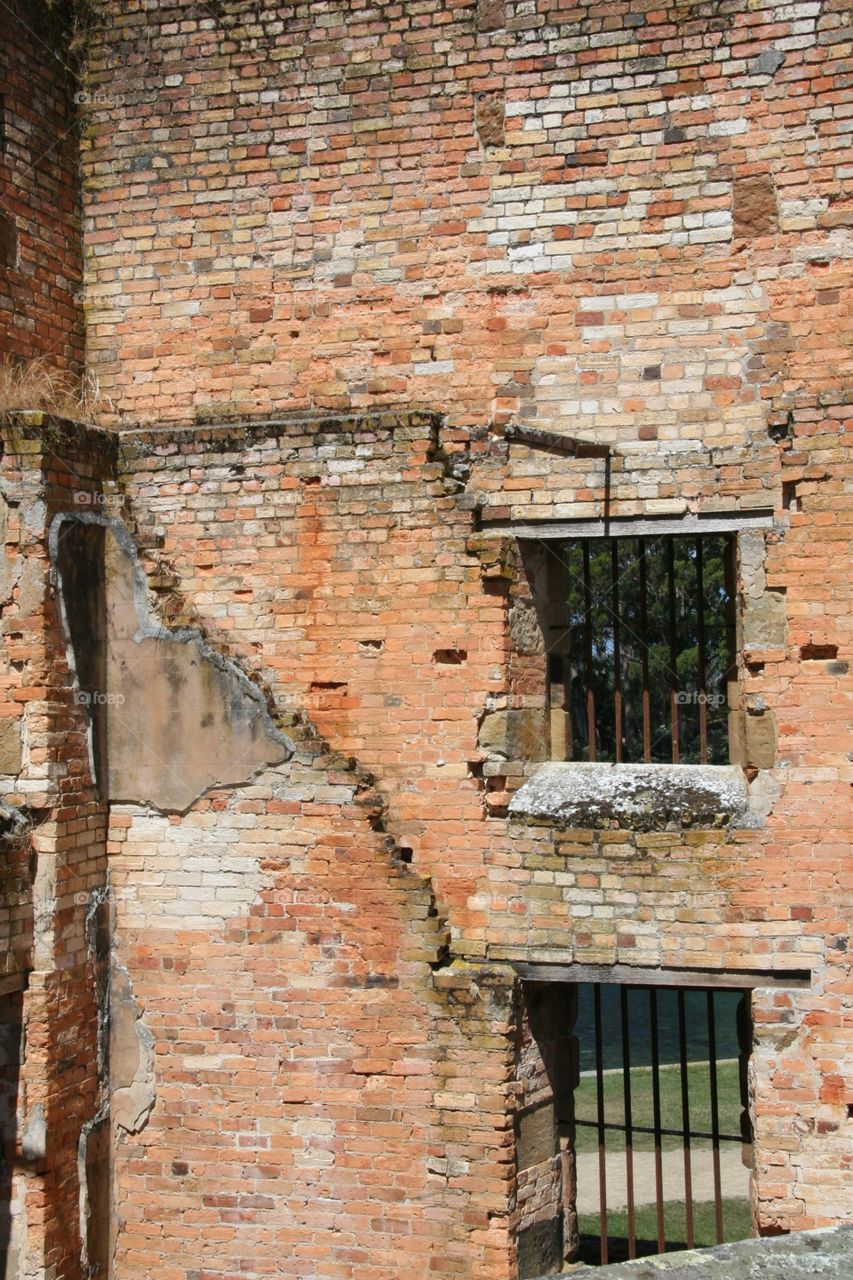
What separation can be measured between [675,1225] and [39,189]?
9050mm

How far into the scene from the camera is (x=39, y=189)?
7.64 m

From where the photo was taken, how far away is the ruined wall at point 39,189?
292 inches

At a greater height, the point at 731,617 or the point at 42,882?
the point at 731,617

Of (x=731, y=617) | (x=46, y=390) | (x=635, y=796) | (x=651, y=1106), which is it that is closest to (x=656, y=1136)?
(x=635, y=796)

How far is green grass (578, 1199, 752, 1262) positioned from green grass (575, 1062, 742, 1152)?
1696 millimetres

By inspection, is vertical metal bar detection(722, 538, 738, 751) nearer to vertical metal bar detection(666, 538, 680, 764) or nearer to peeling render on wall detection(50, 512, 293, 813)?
vertical metal bar detection(666, 538, 680, 764)

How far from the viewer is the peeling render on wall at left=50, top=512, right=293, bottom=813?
7.34 meters

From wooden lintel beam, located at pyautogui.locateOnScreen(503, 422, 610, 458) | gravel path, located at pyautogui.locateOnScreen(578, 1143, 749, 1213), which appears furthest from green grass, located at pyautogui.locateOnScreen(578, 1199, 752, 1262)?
wooden lintel beam, located at pyautogui.locateOnScreen(503, 422, 610, 458)

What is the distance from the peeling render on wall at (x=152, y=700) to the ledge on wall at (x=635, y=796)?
1.53m

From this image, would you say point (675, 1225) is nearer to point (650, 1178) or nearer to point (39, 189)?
point (650, 1178)

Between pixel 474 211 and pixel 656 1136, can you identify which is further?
pixel 656 1136

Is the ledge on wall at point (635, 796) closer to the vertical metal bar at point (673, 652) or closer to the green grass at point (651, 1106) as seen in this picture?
the vertical metal bar at point (673, 652)

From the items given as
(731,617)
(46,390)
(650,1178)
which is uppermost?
(46,390)

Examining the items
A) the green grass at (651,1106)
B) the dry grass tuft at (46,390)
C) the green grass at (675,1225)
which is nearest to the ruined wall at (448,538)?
the dry grass tuft at (46,390)
